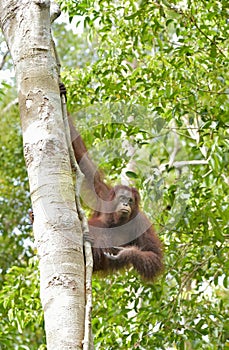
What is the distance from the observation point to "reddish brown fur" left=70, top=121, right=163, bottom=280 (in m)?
3.16

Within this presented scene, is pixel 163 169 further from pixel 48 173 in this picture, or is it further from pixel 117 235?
pixel 48 173

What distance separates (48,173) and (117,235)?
2.08 m

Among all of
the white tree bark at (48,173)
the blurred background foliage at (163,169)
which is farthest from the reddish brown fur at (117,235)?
the white tree bark at (48,173)

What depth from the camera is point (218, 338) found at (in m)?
3.14

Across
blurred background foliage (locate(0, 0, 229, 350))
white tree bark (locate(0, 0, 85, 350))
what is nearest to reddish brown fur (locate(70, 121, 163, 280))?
blurred background foliage (locate(0, 0, 229, 350))

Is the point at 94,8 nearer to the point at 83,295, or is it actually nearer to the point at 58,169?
the point at 58,169

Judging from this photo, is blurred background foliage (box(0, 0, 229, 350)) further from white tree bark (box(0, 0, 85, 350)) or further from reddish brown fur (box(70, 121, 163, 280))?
white tree bark (box(0, 0, 85, 350))

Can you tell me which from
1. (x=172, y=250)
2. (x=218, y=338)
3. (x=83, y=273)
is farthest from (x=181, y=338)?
(x=83, y=273)

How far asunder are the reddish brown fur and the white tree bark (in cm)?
125

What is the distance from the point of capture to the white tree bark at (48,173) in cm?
141

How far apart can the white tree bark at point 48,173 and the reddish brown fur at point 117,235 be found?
4.09 feet

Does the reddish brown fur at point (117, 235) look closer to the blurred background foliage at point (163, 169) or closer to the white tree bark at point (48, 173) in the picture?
the blurred background foliage at point (163, 169)

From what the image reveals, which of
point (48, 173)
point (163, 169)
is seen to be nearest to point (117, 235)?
point (163, 169)

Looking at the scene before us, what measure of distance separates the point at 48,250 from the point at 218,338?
1899mm
